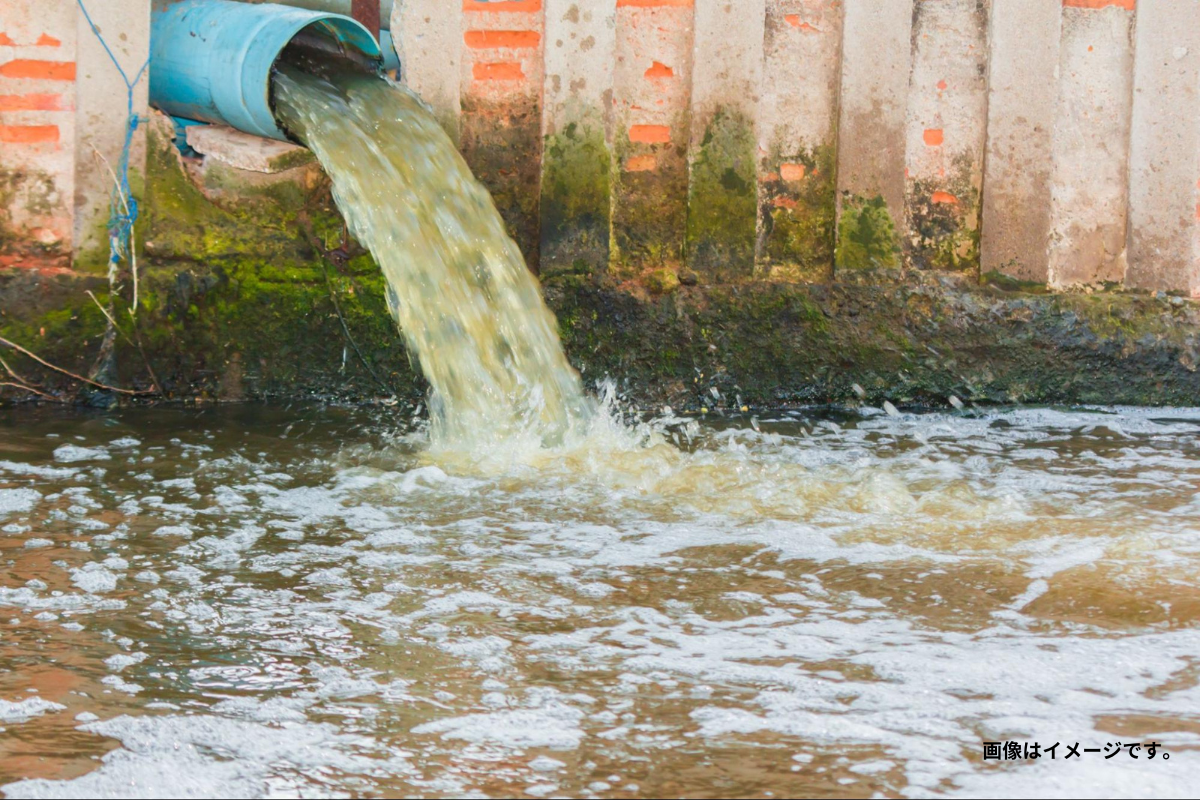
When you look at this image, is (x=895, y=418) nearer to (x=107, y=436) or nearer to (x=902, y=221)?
(x=902, y=221)

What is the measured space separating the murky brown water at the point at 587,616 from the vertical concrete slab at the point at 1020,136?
0.97 metres

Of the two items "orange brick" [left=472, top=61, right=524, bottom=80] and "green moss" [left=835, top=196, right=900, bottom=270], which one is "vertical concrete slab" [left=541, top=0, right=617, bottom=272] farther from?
"green moss" [left=835, top=196, right=900, bottom=270]

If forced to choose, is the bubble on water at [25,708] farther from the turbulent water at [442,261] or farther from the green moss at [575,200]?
the green moss at [575,200]

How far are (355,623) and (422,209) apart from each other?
233cm

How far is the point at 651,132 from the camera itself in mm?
4871

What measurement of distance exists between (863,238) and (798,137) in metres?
0.45

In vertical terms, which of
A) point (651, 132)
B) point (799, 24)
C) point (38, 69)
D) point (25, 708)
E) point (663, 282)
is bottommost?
point (25, 708)

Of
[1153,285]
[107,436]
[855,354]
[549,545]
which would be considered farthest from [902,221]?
[107,436]

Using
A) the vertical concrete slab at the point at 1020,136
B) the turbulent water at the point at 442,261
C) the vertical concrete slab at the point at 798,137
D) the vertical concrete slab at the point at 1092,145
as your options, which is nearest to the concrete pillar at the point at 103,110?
the turbulent water at the point at 442,261

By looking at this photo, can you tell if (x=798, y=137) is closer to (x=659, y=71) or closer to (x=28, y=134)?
(x=659, y=71)

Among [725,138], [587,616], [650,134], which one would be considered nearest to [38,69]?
[650,134]

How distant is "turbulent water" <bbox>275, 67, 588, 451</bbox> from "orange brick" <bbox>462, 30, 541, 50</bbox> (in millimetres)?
318

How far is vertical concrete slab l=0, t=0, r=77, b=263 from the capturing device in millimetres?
4480

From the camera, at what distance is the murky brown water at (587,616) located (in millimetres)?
2018
